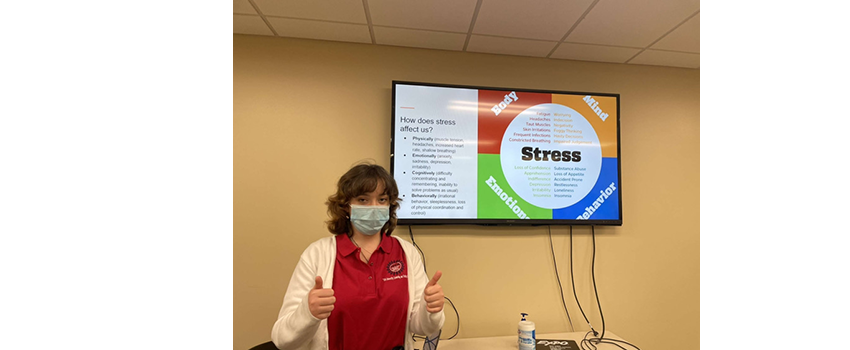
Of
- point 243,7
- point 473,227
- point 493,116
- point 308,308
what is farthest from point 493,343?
point 243,7

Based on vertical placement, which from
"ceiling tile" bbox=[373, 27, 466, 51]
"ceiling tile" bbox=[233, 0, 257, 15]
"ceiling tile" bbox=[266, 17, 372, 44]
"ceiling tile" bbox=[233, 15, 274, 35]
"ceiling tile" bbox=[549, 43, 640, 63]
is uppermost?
"ceiling tile" bbox=[233, 0, 257, 15]

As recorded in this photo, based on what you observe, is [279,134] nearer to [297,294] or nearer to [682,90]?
[297,294]

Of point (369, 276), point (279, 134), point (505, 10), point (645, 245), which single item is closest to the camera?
point (369, 276)

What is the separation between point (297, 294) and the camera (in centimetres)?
126

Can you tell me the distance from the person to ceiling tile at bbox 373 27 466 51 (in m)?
0.93

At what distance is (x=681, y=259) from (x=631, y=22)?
161 centimetres

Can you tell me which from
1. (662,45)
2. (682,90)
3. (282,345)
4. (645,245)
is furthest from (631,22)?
(282,345)

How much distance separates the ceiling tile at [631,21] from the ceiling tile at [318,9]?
1.22 metres

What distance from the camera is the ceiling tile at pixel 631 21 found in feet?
5.45

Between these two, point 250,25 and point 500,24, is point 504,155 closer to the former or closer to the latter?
point 500,24

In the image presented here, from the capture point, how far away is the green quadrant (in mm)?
2039

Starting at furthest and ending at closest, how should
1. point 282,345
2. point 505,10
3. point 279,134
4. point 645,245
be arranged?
point 645,245 → point 279,134 → point 505,10 → point 282,345

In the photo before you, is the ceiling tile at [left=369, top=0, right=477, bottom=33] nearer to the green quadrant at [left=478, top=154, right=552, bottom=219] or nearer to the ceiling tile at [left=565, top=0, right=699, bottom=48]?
the ceiling tile at [left=565, top=0, right=699, bottom=48]

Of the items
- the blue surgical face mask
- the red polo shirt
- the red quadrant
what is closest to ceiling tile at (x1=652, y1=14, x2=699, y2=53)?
the red quadrant
